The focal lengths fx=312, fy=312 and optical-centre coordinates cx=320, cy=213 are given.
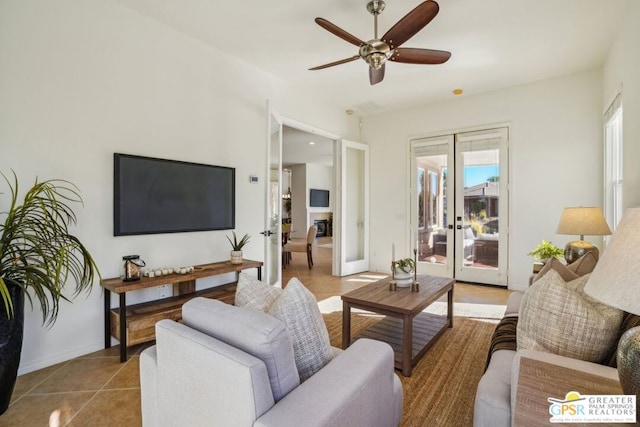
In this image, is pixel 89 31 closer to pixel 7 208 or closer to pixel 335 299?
pixel 7 208

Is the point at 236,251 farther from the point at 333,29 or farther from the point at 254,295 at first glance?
the point at 333,29

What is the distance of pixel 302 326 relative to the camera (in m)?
1.26

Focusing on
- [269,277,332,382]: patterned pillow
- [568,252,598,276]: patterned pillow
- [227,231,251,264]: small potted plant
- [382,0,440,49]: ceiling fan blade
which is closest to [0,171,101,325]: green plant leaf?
[227,231,251,264]: small potted plant

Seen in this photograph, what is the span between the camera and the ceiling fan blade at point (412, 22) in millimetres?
2070

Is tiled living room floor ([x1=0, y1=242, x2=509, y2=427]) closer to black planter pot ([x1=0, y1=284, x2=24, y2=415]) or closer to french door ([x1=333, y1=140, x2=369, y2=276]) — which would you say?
black planter pot ([x1=0, y1=284, x2=24, y2=415])

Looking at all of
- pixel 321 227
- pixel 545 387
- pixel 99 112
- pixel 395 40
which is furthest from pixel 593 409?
pixel 321 227

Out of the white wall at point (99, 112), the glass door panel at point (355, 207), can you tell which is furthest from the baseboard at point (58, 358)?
the glass door panel at point (355, 207)

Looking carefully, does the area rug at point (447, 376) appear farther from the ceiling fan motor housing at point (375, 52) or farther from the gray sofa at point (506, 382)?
the ceiling fan motor housing at point (375, 52)

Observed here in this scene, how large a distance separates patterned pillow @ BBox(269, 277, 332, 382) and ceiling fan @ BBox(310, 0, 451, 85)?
2005 millimetres

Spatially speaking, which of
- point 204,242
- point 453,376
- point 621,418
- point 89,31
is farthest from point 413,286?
point 89,31

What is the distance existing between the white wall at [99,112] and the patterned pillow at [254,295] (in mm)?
1949

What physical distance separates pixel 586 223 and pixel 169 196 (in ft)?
13.6

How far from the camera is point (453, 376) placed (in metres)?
2.25

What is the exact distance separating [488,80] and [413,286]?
3346mm
